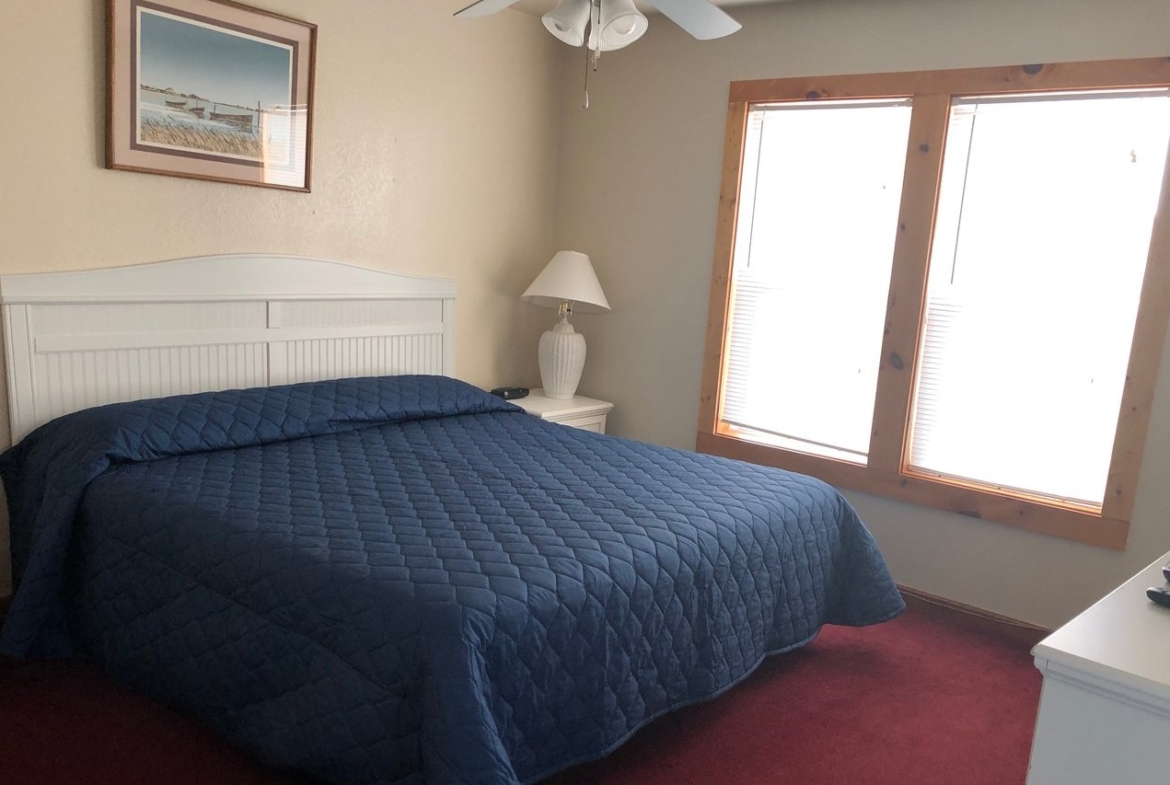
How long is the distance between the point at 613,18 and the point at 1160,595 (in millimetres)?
1636

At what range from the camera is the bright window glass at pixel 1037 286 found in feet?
9.58

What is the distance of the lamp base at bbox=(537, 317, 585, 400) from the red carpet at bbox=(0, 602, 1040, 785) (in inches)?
65.6

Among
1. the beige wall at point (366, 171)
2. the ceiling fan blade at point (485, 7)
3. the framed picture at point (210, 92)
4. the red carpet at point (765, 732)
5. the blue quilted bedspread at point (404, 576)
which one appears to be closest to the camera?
the blue quilted bedspread at point (404, 576)

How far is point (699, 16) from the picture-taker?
2189mm

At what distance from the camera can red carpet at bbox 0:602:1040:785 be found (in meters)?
2.07

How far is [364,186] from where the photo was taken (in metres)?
3.50

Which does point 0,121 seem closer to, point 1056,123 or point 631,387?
point 631,387

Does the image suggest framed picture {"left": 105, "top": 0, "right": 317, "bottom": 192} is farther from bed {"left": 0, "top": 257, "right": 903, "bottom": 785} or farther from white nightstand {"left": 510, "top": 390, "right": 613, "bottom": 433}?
white nightstand {"left": 510, "top": 390, "right": 613, "bottom": 433}

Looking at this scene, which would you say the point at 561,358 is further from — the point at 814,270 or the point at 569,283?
the point at 814,270

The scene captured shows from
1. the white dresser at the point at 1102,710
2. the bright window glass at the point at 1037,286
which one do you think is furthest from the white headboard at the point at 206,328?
the white dresser at the point at 1102,710

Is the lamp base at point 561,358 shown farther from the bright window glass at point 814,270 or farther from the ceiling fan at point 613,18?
the ceiling fan at point 613,18

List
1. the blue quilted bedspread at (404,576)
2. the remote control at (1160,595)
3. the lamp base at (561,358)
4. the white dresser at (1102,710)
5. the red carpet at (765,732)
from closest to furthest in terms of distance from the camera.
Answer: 1. the white dresser at (1102,710)
2. the remote control at (1160,595)
3. the blue quilted bedspread at (404,576)
4. the red carpet at (765,732)
5. the lamp base at (561,358)

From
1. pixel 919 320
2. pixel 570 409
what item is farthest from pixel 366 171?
pixel 919 320

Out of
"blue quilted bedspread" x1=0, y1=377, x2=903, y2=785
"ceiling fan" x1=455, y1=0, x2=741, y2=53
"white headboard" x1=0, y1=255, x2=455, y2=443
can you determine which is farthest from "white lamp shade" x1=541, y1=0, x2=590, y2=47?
"white headboard" x1=0, y1=255, x2=455, y2=443
